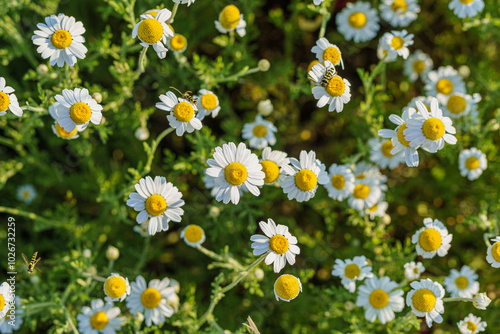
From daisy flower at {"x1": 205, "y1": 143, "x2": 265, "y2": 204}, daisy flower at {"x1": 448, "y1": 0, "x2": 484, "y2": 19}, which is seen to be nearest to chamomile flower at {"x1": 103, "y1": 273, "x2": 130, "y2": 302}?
daisy flower at {"x1": 205, "y1": 143, "x2": 265, "y2": 204}

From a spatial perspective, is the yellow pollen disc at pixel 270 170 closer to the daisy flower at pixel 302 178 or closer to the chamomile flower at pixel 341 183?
the daisy flower at pixel 302 178

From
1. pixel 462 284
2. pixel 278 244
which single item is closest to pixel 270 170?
pixel 278 244

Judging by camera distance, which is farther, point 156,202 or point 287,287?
point 156,202

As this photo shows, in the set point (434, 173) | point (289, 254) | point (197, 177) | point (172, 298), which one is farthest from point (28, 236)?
point (434, 173)

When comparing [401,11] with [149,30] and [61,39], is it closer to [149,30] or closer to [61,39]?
[149,30]

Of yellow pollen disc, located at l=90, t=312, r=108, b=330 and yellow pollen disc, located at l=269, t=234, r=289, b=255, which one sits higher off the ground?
yellow pollen disc, located at l=269, t=234, r=289, b=255

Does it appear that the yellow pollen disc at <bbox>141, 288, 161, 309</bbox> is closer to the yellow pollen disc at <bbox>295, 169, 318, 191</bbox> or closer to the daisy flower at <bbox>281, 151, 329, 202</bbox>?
the daisy flower at <bbox>281, 151, 329, 202</bbox>
